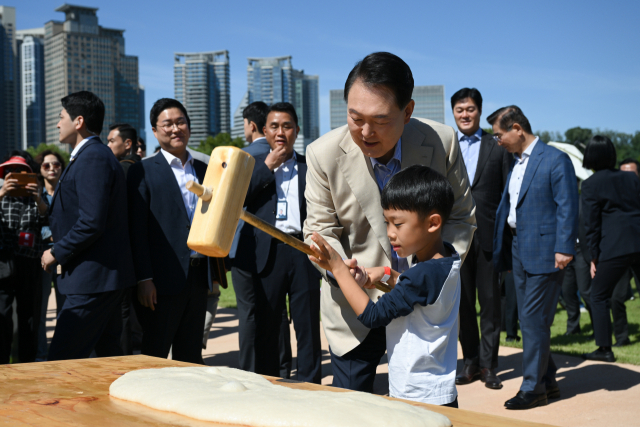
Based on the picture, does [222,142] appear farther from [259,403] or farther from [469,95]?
[259,403]

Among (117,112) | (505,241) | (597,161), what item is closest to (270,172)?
(505,241)

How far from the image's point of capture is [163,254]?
4246 millimetres

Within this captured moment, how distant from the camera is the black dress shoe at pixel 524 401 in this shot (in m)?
4.44

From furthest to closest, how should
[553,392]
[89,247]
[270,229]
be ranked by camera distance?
[553,392] < [89,247] < [270,229]

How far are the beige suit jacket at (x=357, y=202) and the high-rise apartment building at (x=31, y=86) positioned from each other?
374ft

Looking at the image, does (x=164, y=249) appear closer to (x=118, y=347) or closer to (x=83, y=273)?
(x=83, y=273)

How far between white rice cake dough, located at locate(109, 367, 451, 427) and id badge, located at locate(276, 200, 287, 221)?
289 cm

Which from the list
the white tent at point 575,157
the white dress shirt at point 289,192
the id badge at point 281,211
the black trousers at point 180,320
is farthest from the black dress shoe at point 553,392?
the white tent at point 575,157

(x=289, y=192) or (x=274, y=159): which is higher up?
(x=274, y=159)

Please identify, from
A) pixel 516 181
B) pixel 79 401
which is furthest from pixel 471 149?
pixel 79 401

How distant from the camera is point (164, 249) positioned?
4250 millimetres

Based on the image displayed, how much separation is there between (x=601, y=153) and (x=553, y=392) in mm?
2726

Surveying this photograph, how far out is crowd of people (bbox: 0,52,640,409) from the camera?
2305 millimetres

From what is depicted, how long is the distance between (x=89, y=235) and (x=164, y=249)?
2.08 feet
